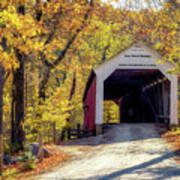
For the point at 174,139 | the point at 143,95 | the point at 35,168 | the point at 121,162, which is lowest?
the point at 35,168

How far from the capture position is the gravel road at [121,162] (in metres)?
9.11

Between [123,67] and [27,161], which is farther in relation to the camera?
[123,67]

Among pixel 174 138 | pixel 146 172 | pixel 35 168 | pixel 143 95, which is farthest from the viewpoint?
pixel 143 95

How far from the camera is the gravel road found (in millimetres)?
9109

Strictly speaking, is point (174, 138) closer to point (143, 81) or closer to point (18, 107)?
point (18, 107)

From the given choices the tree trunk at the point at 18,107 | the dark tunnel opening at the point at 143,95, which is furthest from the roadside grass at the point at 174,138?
the tree trunk at the point at 18,107

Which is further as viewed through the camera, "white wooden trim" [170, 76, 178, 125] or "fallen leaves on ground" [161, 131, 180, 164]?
"white wooden trim" [170, 76, 178, 125]

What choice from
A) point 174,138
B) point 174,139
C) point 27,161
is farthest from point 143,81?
point 27,161

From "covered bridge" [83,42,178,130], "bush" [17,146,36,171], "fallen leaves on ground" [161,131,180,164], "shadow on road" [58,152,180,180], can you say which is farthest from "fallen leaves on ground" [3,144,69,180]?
"covered bridge" [83,42,178,130]

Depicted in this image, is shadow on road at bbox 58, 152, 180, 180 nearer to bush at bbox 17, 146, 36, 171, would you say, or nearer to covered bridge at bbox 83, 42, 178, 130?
bush at bbox 17, 146, 36, 171

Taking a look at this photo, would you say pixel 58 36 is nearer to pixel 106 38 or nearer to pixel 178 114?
pixel 178 114

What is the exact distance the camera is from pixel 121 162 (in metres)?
11.0

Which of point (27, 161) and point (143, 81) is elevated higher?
point (143, 81)

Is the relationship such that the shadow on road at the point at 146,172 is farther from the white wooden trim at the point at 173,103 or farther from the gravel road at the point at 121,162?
the white wooden trim at the point at 173,103
